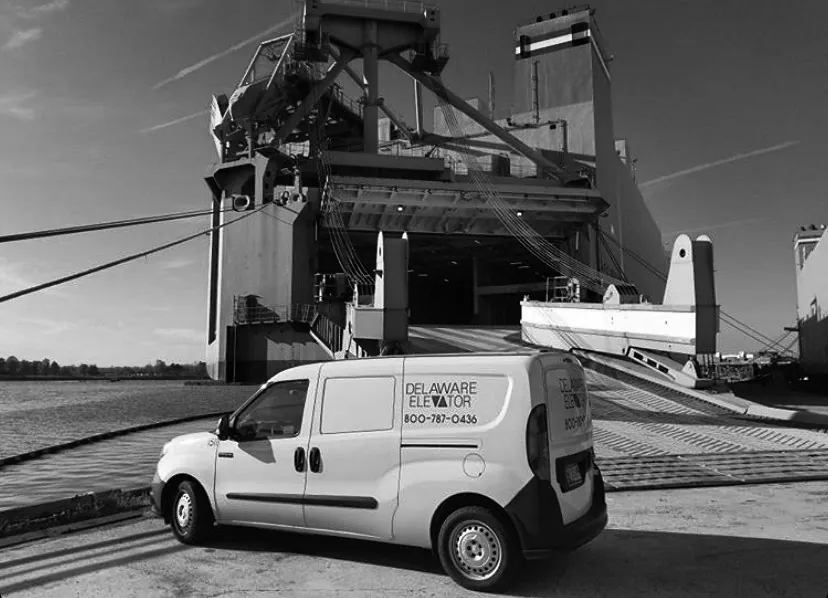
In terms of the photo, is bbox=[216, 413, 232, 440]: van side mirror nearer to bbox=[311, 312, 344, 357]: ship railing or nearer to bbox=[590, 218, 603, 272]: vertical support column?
bbox=[311, 312, 344, 357]: ship railing

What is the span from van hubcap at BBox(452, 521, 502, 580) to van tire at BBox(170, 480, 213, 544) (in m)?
2.68

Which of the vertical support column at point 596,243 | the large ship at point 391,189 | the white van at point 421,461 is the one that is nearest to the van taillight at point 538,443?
the white van at point 421,461

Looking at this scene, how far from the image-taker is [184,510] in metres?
6.39

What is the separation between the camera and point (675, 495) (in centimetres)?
822

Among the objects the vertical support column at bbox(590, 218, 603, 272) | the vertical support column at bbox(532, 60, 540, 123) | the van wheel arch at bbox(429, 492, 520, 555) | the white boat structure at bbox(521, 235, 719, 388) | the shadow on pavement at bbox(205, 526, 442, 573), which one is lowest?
the shadow on pavement at bbox(205, 526, 442, 573)

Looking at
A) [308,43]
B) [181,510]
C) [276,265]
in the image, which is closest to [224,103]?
[308,43]

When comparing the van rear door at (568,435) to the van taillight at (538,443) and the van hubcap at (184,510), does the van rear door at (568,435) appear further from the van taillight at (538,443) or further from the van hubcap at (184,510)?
the van hubcap at (184,510)

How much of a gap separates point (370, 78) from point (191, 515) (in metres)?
38.9

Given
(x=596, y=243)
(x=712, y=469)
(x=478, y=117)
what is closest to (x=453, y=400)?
(x=712, y=469)

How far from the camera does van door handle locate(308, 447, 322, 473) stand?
5.71 m

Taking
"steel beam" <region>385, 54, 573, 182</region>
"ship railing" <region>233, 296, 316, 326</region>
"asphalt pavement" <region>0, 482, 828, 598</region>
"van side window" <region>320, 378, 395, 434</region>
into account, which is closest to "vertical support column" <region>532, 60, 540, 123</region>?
"steel beam" <region>385, 54, 573, 182</region>

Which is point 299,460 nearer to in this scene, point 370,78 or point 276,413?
point 276,413

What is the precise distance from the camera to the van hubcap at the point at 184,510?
632cm

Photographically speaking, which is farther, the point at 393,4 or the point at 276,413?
the point at 393,4
